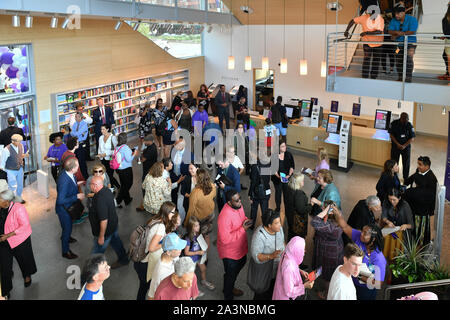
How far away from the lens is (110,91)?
1266cm

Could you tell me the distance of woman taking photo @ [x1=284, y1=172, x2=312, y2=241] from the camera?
6.05 meters

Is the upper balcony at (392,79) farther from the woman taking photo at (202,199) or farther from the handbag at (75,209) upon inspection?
the handbag at (75,209)

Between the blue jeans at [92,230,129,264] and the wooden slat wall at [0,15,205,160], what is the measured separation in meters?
5.64

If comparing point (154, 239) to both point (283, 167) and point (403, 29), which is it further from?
point (403, 29)

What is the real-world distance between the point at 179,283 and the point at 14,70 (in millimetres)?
8176

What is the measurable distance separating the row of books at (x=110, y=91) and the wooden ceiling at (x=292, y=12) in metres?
3.60

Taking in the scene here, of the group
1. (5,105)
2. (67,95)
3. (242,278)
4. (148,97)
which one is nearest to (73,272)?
(242,278)

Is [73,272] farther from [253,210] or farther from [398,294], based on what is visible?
[398,294]

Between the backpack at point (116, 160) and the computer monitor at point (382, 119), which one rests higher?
the computer monitor at point (382, 119)

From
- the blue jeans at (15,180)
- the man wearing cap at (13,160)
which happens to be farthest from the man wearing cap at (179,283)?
the blue jeans at (15,180)

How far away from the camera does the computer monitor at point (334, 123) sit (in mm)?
10918

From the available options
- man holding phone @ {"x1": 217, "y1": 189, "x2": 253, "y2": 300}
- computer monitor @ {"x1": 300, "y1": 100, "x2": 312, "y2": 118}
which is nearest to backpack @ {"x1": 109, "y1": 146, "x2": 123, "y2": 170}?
man holding phone @ {"x1": 217, "y1": 189, "x2": 253, "y2": 300}

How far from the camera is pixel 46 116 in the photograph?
10.9 metres
